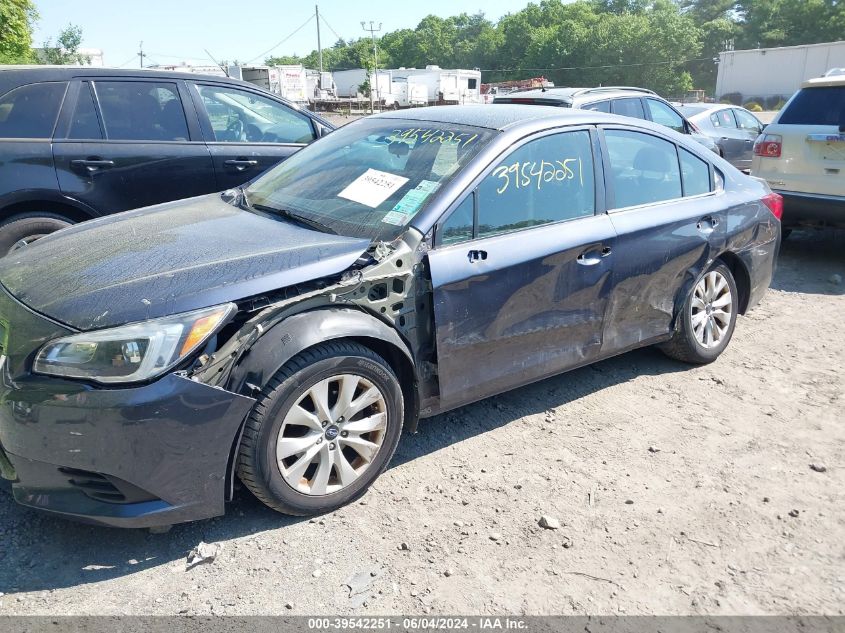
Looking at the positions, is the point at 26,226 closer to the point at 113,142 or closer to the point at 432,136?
the point at 113,142

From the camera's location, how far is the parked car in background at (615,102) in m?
8.73

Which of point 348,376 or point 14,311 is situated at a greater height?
point 14,311

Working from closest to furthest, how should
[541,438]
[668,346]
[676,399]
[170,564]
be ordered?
[170,564]
[541,438]
[676,399]
[668,346]

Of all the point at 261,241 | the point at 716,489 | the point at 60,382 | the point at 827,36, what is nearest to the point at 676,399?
the point at 716,489

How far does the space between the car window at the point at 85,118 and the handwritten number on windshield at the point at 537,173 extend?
343 cm

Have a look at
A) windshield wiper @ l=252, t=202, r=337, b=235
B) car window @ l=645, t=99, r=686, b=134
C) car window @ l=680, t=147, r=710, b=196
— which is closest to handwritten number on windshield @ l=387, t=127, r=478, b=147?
windshield wiper @ l=252, t=202, r=337, b=235

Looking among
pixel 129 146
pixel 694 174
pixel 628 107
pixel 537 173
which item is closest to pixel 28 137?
pixel 129 146

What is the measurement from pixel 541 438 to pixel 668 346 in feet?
4.56

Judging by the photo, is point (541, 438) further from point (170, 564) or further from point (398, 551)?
point (170, 564)

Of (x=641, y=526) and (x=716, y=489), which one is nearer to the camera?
(x=641, y=526)

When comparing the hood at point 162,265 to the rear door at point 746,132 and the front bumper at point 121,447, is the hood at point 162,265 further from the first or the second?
the rear door at point 746,132

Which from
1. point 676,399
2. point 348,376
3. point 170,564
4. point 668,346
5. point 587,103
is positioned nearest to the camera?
point 170,564

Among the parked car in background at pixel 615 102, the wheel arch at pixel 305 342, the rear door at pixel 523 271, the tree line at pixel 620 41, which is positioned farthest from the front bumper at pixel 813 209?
the tree line at pixel 620 41

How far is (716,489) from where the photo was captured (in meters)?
3.30
